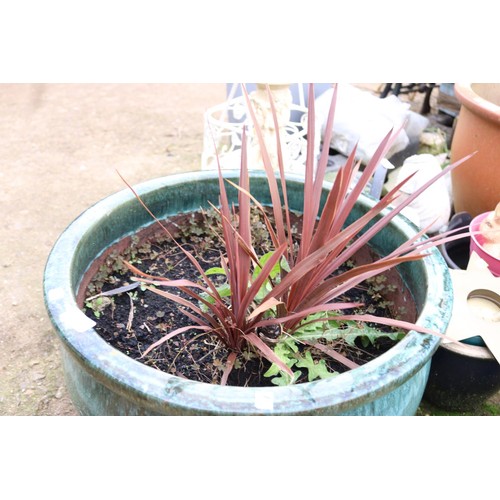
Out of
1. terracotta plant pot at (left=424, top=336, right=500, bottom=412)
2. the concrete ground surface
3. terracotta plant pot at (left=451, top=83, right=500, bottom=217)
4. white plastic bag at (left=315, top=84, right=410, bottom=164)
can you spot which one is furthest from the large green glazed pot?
white plastic bag at (left=315, top=84, right=410, bottom=164)

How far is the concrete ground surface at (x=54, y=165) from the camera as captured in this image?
5.83 feet

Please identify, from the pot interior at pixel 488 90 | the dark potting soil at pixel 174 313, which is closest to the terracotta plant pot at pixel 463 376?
the dark potting soil at pixel 174 313

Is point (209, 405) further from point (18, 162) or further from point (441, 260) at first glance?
point (18, 162)

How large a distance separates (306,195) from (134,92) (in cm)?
303

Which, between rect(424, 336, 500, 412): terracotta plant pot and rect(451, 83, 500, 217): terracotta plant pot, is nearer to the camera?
rect(424, 336, 500, 412): terracotta plant pot

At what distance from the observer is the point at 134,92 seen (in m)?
3.80

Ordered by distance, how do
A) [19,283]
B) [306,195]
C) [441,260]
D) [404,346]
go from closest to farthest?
[404,346]
[306,195]
[441,260]
[19,283]

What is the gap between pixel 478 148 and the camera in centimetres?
204

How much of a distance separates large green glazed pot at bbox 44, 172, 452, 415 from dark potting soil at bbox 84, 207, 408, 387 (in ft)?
0.31

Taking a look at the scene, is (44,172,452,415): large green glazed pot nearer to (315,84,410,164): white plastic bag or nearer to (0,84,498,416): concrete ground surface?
(0,84,498,416): concrete ground surface

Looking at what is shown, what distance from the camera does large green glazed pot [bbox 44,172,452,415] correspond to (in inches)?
33.9

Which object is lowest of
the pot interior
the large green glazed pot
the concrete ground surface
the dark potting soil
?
the concrete ground surface

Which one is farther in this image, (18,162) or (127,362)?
(18,162)

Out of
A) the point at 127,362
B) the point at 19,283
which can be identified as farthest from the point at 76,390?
the point at 19,283
